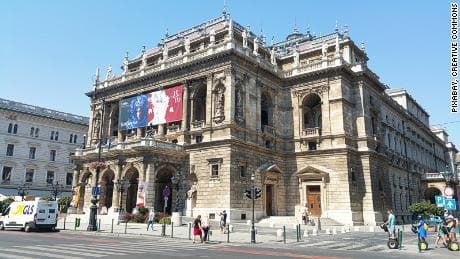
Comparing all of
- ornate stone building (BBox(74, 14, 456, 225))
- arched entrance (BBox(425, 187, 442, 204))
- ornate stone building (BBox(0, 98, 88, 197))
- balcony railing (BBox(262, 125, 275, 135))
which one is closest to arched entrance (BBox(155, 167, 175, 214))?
ornate stone building (BBox(74, 14, 456, 225))

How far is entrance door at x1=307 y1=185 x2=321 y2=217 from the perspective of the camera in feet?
139

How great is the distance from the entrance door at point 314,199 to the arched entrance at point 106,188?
859 inches

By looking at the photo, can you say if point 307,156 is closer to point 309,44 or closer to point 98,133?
point 309,44

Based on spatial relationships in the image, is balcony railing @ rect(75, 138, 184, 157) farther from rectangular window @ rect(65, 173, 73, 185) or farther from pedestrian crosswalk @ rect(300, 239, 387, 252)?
rectangular window @ rect(65, 173, 73, 185)

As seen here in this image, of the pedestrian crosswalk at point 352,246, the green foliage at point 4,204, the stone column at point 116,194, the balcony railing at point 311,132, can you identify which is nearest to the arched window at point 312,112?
the balcony railing at point 311,132

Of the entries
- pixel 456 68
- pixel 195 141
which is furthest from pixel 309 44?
pixel 456 68

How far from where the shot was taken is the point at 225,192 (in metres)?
37.1

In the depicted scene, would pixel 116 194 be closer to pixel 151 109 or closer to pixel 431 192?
pixel 151 109

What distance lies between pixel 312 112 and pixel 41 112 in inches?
1846

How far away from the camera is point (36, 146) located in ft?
216

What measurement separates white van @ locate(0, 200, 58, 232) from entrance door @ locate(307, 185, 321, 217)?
2586cm

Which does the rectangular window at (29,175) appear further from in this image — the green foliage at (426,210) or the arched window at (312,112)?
the green foliage at (426,210)

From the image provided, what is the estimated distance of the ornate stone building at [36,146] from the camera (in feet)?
204

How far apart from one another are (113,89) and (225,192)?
2335cm
